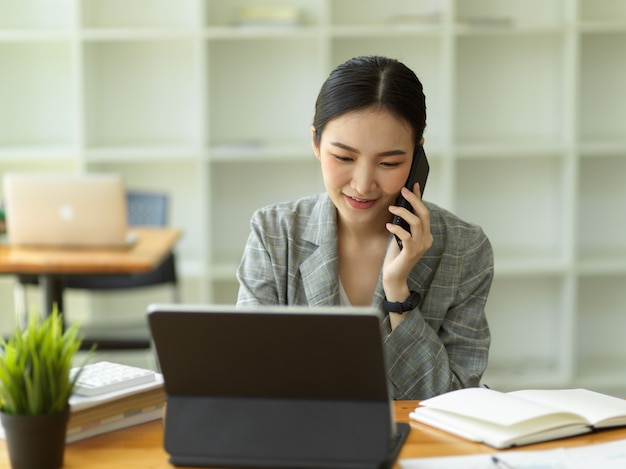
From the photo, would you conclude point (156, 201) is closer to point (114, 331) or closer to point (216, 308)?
point (114, 331)

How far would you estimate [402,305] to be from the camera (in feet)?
6.66

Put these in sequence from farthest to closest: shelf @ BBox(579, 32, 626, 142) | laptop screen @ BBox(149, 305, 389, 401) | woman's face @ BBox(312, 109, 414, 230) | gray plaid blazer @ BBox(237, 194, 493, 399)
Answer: shelf @ BBox(579, 32, 626, 142) → gray plaid blazer @ BBox(237, 194, 493, 399) → woman's face @ BBox(312, 109, 414, 230) → laptop screen @ BBox(149, 305, 389, 401)

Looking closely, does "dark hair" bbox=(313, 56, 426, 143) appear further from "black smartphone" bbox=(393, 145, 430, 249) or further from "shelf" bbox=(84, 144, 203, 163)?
"shelf" bbox=(84, 144, 203, 163)

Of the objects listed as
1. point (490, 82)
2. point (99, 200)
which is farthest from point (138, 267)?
point (490, 82)

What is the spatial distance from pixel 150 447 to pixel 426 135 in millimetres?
3279

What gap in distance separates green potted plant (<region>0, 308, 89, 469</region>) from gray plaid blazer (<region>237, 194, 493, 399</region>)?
715mm

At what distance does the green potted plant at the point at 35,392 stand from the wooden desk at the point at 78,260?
76.3 inches

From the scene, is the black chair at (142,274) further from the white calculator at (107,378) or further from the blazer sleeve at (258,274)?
the white calculator at (107,378)

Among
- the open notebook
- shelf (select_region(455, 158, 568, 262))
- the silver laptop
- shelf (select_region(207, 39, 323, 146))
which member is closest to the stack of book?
the open notebook

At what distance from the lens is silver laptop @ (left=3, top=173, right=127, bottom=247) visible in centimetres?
351

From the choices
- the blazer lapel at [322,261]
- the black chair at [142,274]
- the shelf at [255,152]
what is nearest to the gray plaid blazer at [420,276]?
the blazer lapel at [322,261]

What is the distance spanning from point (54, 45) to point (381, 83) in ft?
10.2

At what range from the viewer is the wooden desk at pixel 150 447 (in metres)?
1.44

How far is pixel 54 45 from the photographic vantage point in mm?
4691
